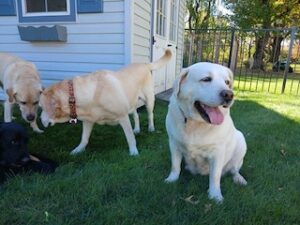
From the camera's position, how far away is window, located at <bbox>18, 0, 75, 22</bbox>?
503 cm

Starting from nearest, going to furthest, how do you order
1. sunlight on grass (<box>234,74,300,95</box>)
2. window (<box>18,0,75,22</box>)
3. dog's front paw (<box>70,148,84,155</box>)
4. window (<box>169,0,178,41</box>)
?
dog's front paw (<box>70,148,84,155</box>) → window (<box>18,0,75,22</box>) → window (<box>169,0,178,41</box>) → sunlight on grass (<box>234,74,300,95</box>)

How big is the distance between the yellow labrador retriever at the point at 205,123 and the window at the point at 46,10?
3426 mm

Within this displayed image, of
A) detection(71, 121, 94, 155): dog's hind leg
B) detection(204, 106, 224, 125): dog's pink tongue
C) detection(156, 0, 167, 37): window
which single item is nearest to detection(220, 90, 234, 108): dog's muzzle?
detection(204, 106, 224, 125): dog's pink tongue

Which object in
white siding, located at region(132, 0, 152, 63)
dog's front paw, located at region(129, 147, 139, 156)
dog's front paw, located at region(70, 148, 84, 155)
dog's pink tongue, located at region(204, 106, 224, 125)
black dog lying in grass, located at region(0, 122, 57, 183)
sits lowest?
dog's front paw, located at region(70, 148, 84, 155)

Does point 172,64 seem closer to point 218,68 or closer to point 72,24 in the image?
point 72,24

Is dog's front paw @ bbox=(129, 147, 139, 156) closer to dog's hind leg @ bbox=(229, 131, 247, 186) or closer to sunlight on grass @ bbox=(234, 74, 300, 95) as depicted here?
dog's hind leg @ bbox=(229, 131, 247, 186)

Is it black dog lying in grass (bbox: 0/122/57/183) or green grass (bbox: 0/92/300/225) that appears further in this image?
black dog lying in grass (bbox: 0/122/57/183)

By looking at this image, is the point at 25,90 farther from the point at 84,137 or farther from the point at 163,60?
the point at 163,60

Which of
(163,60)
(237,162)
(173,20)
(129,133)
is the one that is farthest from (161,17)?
(237,162)

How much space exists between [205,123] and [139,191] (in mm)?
717

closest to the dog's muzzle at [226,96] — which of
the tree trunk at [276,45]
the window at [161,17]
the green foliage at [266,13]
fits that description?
the window at [161,17]

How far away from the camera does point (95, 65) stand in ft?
17.1

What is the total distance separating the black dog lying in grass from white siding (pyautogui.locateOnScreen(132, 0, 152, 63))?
2.81m

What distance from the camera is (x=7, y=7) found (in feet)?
17.3
